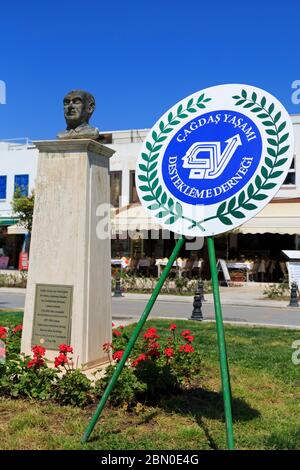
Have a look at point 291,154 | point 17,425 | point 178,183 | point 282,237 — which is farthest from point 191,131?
point 282,237

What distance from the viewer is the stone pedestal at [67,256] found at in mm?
6207

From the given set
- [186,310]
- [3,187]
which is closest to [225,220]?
[186,310]

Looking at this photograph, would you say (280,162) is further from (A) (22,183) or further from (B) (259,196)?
(A) (22,183)

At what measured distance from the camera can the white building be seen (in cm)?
2416

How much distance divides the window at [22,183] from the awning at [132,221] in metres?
7.71

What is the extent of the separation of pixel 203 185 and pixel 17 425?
2588 millimetres

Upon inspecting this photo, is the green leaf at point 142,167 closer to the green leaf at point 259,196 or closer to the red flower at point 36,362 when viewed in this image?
the green leaf at point 259,196

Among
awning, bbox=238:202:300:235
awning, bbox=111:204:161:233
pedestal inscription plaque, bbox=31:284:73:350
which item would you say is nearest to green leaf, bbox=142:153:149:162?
pedestal inscription plaque, bbox=31:284:73:350

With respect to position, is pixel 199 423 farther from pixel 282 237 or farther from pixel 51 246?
pixel 282 237

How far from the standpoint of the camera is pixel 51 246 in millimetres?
6359

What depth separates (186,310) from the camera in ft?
52.0

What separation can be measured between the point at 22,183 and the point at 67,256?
28162mm

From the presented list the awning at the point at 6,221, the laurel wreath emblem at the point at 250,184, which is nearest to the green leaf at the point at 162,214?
the laurel wreath emblem at the point at 250,184

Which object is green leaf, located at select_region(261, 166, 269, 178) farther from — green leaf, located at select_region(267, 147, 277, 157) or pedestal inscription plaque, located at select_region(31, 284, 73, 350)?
pedestal inscription plaque, located at select_region(31, 284, 73, 350)
